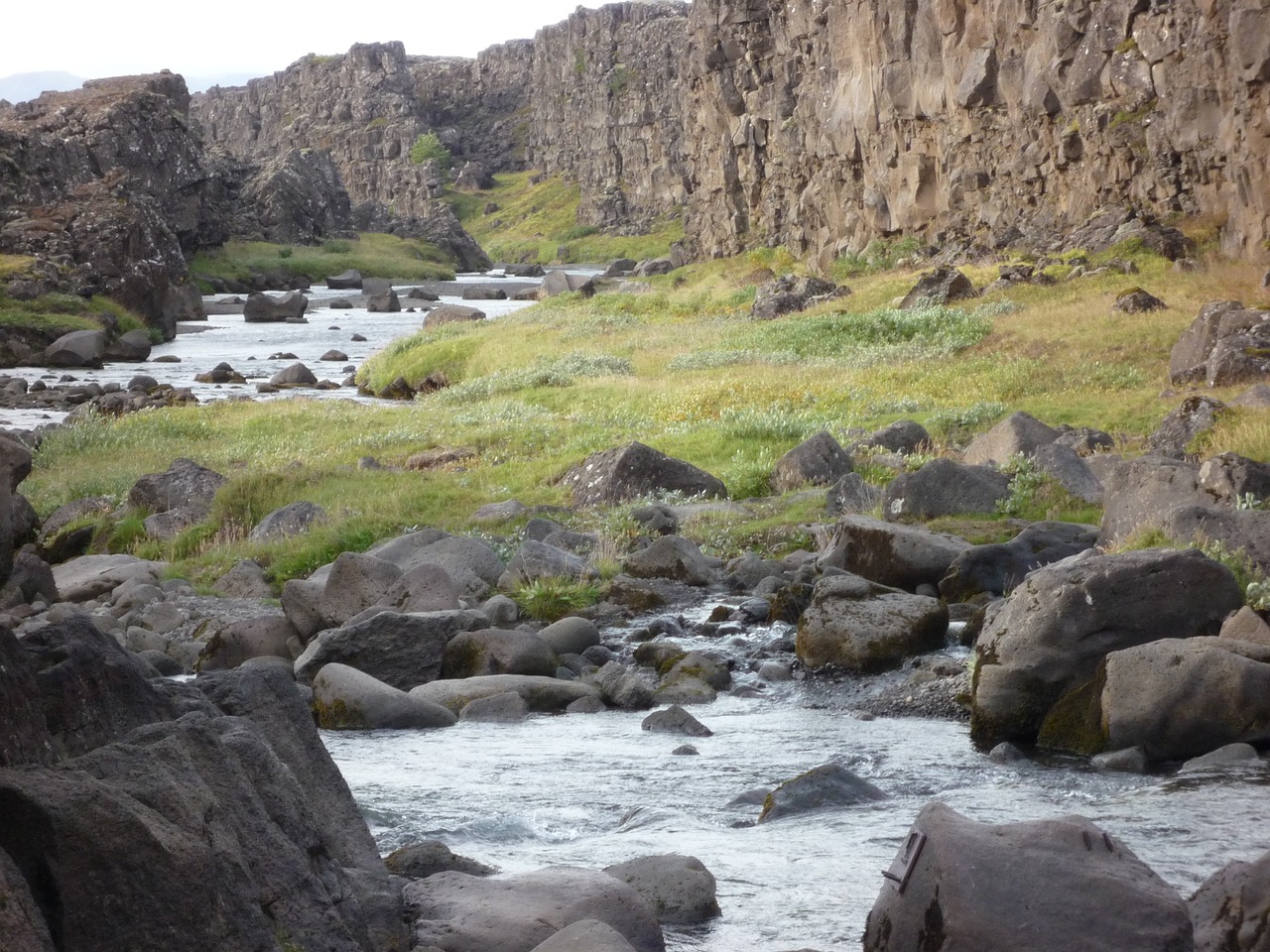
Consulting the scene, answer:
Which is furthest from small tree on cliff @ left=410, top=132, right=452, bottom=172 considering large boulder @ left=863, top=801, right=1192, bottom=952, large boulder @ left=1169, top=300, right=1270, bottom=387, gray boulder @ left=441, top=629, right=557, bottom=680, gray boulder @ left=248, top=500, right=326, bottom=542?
large boulder @ left=863, top=801, right=1192, bottom=952

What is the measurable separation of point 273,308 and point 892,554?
63086mm

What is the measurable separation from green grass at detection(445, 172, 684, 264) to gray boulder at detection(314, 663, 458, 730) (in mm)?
119553

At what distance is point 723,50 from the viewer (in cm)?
7412

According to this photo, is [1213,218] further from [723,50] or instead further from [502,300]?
[502,300]

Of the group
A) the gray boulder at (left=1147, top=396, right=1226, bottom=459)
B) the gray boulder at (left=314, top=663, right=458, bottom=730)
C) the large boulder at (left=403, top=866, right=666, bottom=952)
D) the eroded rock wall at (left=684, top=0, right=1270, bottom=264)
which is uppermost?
the eroded rock wall at (left=684, top=0, right=1270, bottom=264)

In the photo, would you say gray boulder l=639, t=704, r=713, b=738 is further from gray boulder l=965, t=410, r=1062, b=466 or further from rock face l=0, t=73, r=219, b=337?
rock face l=0, t=73, r=219, b=337

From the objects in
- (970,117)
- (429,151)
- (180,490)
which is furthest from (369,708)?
(429,151)

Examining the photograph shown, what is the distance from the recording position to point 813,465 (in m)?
20.6

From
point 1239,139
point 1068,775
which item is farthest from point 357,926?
point 1239,139

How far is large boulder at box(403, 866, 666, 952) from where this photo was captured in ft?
19.6

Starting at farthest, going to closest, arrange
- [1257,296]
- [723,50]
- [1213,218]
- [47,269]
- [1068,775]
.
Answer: [723,50]
[47,269]
[1213,218]
[1257,296]
[1068,775]

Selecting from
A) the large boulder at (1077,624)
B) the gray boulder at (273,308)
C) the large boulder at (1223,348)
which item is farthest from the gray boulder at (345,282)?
the large boulder at (1077,624)

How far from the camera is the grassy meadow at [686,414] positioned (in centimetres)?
1912

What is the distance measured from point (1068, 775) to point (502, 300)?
77.5 meters
